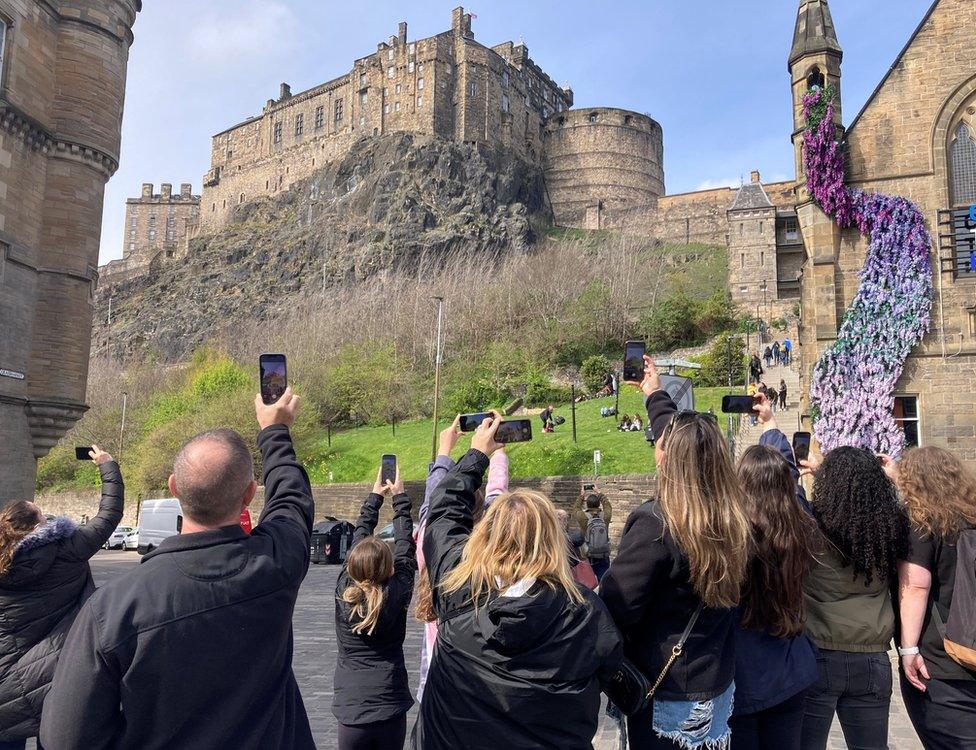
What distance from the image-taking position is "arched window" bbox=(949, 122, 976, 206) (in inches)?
575

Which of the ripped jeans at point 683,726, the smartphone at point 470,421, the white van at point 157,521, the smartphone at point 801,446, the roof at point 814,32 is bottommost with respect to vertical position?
the white van at point 157,521

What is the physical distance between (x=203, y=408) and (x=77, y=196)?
2620cm

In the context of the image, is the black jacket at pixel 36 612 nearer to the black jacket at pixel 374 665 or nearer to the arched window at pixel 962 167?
the black jacket at pixel 374 665

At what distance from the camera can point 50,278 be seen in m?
16.3

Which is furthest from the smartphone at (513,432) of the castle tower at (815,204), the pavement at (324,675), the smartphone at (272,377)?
the castle tower at (815,204)

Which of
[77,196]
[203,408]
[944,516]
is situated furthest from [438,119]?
[944,516]

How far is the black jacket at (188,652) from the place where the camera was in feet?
7.47

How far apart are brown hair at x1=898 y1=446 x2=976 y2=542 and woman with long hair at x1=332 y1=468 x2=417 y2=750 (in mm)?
2720

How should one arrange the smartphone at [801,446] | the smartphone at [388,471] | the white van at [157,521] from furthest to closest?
the white van at [157,521] < the smartphone at [801,446] < the smartphone at [388,471]

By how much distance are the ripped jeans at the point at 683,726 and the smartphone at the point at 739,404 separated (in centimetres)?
202

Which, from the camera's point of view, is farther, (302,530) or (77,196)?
(77,196)

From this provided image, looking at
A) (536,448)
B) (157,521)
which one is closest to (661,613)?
(157,521)

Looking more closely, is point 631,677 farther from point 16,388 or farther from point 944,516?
point 16,388

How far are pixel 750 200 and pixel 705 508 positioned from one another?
64.6 metres
